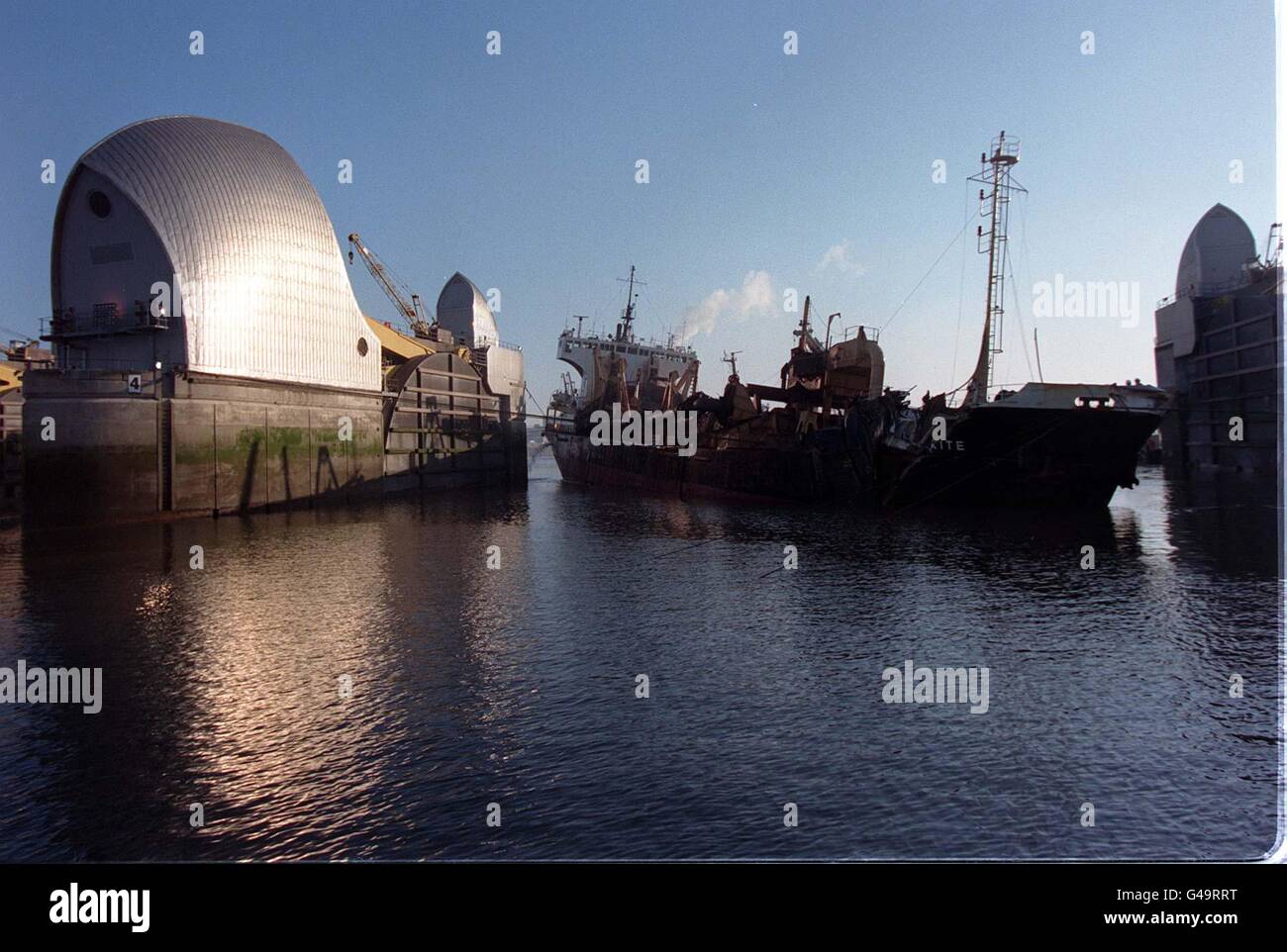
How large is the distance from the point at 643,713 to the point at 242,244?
43524mm

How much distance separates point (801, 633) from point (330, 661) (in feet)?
30.2

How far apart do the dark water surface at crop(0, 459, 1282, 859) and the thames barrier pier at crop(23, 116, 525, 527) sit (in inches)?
496

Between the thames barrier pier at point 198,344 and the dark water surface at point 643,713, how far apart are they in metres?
12.6

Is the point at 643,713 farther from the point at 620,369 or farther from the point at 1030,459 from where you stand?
the point at 620,369

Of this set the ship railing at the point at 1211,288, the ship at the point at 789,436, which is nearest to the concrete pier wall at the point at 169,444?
the ship at the point at 789,436

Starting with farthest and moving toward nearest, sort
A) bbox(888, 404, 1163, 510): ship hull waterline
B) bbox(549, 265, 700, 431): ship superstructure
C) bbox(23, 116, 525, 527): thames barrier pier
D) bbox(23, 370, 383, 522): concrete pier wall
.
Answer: bbox(549, 265, 700, 431): ship superstructure → bbox(888, 404, 1163, 510): ship hull waterline → bbox(23, 116, 525, 527): thames barrier pier → bbox(23, 370, 383, 522): concrete pier wall

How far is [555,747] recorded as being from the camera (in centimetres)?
972

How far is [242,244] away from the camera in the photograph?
43.8 metres

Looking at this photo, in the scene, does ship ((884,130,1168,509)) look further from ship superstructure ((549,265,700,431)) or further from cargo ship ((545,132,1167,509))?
ship superstructure ((549,265,700,431))

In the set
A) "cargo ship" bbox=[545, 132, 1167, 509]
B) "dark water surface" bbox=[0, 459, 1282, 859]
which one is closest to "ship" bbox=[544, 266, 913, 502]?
"cargo ship" bbox=[545, 132, 1167, 509]

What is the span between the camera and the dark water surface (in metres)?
7.74

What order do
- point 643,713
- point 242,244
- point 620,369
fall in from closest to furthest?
point 643,713 → point 242,244 → point 620,369

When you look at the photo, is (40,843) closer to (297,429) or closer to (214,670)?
(214,670)

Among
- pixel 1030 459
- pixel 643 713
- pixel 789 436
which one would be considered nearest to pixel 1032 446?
pixel 1030 459
